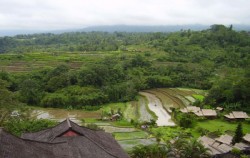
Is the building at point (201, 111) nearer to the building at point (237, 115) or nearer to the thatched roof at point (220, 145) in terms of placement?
the building at point (237, 115)

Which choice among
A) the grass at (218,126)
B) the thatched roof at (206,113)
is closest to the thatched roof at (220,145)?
the grass at (218,126)

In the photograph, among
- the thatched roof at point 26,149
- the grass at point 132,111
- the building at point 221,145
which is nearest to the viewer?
the thatched roof at point 26,149

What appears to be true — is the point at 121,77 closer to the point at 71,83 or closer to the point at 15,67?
the point at 71,83

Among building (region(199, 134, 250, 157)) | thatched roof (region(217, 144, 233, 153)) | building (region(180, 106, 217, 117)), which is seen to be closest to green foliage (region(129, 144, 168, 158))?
building (region(199, 134, 250, 157))

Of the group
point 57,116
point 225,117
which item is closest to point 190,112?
point 225,117

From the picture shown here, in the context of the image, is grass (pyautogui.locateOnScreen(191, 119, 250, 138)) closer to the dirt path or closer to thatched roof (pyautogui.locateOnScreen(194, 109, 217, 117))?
thatched roof (pyautogui.locateOnScreen(194, 109, 217, 117))

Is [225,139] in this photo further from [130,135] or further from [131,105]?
[131,105]

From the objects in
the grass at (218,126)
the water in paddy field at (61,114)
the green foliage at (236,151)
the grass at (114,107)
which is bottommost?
the water in paddy field at (61,114)
